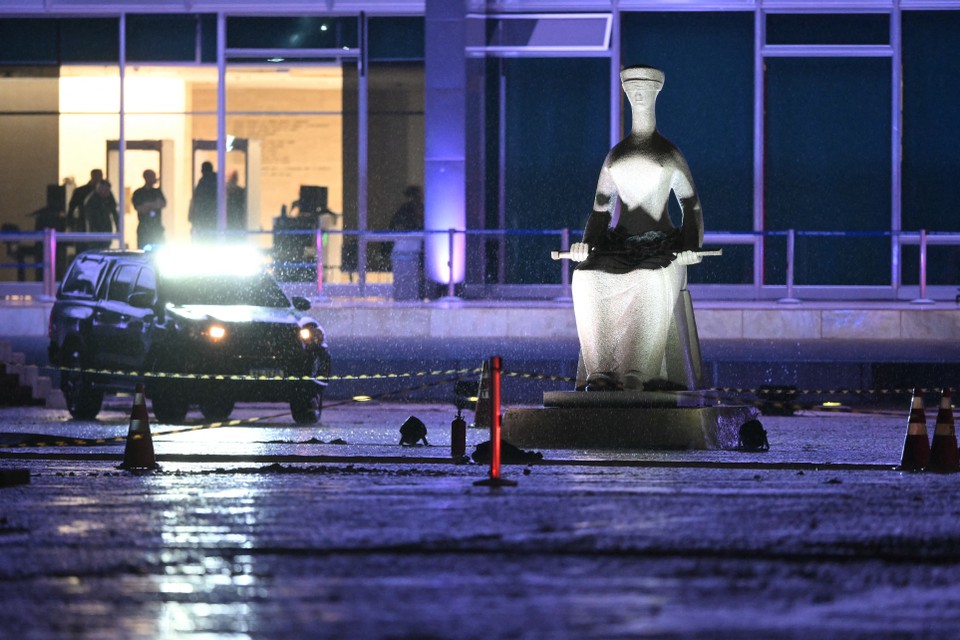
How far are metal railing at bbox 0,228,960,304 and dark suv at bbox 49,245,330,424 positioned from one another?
246 inches

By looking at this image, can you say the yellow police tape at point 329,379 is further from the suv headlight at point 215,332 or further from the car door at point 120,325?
the suv headlight at point 215,332

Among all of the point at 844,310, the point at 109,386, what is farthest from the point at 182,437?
the point at 844,310

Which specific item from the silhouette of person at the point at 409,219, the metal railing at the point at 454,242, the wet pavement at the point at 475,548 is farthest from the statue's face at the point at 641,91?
the silhouette of person at the point at 409,219

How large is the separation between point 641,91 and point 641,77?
0.15 meters

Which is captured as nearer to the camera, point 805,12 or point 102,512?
point 102,512

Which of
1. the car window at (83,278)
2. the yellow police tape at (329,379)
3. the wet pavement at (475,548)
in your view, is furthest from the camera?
the car window at (83,278)

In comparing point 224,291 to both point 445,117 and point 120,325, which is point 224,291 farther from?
point 445,117

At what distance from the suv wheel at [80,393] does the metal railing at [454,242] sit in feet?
22.3

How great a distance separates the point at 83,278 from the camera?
23.1 metres

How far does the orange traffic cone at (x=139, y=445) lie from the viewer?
48.0ft

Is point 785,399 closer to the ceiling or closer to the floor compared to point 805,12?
closer to the floor

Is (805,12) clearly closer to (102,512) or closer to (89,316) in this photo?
(89,316)

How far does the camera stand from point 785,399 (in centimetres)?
2292

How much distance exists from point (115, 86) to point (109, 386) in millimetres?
13022
